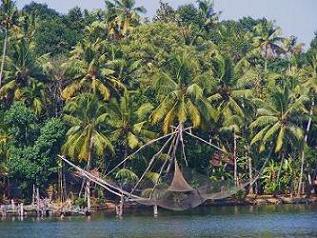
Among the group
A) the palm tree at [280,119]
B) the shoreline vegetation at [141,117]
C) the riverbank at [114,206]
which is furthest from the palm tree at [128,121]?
the palm tree at [280,119]

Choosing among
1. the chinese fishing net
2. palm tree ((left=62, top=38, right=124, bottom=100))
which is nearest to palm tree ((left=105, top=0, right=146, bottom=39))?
palm tree ((left=62, top=38, right=124, bottom=100))

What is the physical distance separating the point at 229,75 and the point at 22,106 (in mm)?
11687

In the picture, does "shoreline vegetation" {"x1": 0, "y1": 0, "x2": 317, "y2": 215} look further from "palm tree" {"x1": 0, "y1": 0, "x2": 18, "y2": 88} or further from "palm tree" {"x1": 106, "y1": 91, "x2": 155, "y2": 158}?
"palm tree" {"x1": 0, "y1": 0, "x2": 18, "y2": 88}

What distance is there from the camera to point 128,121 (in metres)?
43.5

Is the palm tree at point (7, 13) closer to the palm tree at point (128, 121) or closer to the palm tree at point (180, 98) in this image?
the palm tree at point (128, 121)

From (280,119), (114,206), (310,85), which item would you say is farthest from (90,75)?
(310,85)

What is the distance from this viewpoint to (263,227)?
3291 cm

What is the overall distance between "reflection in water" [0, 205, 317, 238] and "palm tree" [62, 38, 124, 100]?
24.5 feet

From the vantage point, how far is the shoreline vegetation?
43.1m

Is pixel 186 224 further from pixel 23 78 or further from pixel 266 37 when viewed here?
pixel 266 37

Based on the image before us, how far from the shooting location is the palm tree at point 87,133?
42250mm

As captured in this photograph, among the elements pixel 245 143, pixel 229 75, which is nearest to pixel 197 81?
pixel 229 75

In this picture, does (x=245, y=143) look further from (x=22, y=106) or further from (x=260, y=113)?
(x=22, y=106)

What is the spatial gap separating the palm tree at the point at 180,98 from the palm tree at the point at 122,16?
11.8 metres
